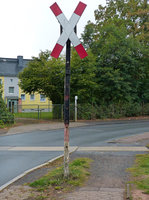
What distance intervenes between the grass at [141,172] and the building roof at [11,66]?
42.9m

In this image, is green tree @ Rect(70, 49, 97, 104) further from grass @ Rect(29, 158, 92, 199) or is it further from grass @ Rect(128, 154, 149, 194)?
grass @ Rect(29, 158, 92, 199)

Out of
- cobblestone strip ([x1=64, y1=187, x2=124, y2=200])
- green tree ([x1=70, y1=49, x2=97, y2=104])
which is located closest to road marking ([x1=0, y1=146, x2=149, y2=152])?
cobblestone strip ([x1=64, y1=187, x2=124, y2=200])

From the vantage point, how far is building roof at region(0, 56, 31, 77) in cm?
4859

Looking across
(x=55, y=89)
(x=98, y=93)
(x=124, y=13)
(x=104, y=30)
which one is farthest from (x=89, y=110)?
(x=124, y=13)

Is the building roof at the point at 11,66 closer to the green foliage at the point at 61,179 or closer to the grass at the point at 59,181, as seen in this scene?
the green foliage at the point at 61,179

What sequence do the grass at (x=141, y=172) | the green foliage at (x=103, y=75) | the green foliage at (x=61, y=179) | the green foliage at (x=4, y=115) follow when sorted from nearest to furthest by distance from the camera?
1. the grass at (x=141, y=172)
2. the green foliage at (x=61, y=179)
3. the green foliage at (x=4, y=115)
4. the green foliage at (x=103, y=75)

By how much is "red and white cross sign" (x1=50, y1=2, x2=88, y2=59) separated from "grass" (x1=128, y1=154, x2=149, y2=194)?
304 centimetres

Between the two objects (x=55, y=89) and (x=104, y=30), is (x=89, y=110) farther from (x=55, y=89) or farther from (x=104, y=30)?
(x=104, y=30)

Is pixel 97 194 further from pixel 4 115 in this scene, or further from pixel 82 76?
pixel 82 76

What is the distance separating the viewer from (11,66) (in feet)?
166

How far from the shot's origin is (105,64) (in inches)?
1075

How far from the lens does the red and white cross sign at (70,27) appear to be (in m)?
5.87

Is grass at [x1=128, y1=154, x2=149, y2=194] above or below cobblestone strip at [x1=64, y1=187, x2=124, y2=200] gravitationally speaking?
above

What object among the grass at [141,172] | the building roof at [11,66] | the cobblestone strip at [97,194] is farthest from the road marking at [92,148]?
the building roof at [11,66]
